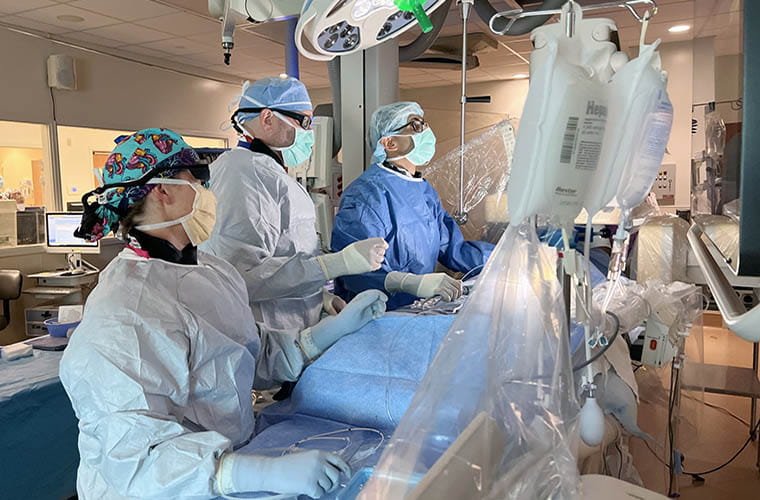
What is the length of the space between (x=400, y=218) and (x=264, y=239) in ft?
2.23

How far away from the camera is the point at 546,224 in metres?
0.82

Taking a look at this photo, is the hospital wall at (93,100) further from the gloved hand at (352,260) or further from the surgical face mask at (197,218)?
the surgical face mask at (197,218)

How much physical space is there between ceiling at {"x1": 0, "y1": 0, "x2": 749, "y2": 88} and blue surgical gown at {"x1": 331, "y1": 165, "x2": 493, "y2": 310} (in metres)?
1.23

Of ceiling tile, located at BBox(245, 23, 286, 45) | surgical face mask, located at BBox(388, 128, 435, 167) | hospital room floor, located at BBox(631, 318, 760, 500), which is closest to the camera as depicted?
hospital room floor, located at BBox(631, 318, 760, 500)

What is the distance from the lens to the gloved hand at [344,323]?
4.80 ft

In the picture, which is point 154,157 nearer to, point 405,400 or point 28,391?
point 405,400

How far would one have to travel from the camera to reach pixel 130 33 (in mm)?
5199

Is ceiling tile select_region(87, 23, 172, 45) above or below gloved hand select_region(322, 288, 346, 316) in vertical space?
above

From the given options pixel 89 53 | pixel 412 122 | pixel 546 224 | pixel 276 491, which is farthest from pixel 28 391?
pixel 89 53

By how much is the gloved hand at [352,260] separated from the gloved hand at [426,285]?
7.8 inches

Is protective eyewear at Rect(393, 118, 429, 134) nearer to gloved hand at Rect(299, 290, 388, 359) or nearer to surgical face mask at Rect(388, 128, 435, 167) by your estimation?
surgical face mask at Rect(388, 128, 435, 167)

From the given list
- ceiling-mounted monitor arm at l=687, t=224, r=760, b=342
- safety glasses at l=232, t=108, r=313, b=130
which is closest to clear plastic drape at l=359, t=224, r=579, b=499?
ceiling-mounted monitor arm at l=687, t=224, r=760, b=342

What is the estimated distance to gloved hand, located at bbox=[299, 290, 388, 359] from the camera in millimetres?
1464

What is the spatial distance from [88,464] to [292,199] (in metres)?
1.11
